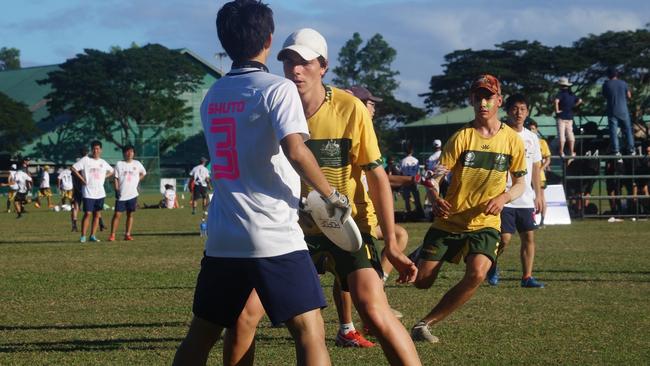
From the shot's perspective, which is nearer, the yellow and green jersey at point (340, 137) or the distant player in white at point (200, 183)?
the yellow and green jersey at point (340, 137)

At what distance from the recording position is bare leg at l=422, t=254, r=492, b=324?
783cm

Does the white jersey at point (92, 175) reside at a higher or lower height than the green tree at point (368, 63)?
lower

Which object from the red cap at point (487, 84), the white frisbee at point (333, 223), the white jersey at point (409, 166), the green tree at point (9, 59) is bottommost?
the white frisbee at point (333, 223)

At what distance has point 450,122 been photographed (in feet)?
276

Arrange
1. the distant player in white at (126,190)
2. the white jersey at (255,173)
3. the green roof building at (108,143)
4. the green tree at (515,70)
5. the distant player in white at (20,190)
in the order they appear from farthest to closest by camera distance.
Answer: the green roof building at (108,143) → the green tree at (515,70) → the distant player in white at (20,190) → the distant player in white at (126,190) → the white jersey at (255,173)

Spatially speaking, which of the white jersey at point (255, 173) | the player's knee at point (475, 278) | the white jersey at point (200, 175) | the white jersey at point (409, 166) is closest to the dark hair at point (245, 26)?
the white jersey at point (255, 173)

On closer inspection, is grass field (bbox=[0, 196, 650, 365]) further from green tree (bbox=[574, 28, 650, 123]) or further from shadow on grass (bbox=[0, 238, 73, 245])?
green tree (bbox=[574, 28, 650, 123])

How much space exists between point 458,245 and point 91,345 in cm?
289

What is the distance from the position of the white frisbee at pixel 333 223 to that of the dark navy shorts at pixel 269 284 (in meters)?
0.20

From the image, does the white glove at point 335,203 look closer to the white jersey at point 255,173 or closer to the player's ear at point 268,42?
the white jersey at point 255,173

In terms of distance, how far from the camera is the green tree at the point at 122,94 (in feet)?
289

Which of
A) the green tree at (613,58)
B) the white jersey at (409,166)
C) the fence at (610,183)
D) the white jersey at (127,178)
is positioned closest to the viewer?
the white jersey at (127,178)

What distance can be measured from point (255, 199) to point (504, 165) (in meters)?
4.23

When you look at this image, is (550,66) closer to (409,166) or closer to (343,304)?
(409,166)
